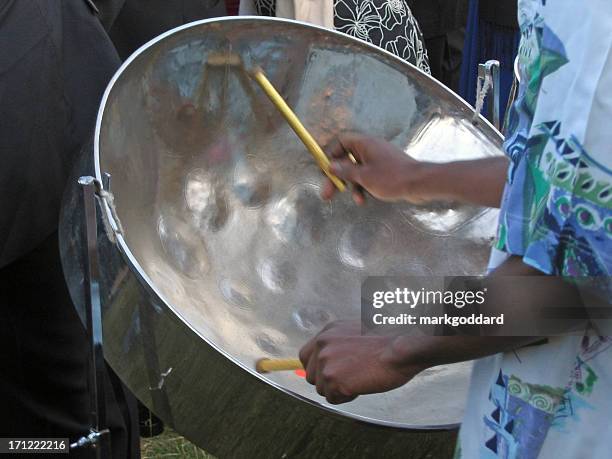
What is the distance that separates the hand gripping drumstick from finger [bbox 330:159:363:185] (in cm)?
6

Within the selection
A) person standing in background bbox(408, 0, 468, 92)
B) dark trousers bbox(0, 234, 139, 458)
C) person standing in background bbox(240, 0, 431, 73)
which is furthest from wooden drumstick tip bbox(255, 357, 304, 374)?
person standing in background bbox(408, 0, 468, 92)

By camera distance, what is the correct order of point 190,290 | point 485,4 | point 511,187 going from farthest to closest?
point 485,4 → point 190,290 → point 511,187

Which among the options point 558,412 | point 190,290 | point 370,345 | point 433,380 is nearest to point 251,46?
point 190,290

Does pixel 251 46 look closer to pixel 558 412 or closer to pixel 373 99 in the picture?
pixel 373 99

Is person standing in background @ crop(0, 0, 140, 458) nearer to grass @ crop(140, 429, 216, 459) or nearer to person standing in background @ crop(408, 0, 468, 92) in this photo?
grass @ crop(140, 429, 216, 459)

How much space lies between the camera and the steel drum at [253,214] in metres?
1.09

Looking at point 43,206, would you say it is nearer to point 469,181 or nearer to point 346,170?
point 346,170

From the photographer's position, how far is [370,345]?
852 mm

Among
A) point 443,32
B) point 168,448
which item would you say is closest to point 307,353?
point 168,448

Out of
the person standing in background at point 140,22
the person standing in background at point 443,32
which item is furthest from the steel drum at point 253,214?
the person standing in background at point 443,32

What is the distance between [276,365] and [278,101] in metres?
0.48

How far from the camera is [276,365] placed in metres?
1.15

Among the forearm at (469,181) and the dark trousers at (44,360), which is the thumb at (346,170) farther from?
the dark trousers at (44,360)

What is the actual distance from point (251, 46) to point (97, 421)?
60 cm
